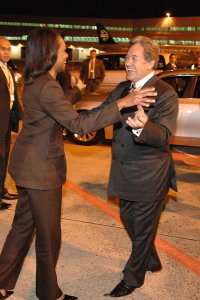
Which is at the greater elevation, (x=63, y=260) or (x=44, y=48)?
(x=44, y=48)

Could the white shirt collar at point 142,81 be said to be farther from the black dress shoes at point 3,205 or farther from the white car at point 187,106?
the white car at point 187,106

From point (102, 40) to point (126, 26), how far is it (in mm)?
39026

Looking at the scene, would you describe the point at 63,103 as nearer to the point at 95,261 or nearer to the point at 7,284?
the point at 7,284

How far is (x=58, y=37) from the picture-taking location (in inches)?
113

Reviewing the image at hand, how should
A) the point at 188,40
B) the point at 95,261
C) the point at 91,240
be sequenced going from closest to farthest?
the point at 95,261, the point at 91,240, the point at 188,40

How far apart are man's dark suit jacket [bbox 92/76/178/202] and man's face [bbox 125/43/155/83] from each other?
0.09m

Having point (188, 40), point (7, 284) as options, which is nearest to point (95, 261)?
point (7, 284)

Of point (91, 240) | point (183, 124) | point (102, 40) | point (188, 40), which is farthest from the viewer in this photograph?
point (188, 40)

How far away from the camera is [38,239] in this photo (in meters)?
3.14

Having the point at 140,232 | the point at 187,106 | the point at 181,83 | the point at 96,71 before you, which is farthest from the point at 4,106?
the point at 96,71

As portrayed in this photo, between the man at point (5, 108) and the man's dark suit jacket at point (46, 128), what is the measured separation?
2240 mm

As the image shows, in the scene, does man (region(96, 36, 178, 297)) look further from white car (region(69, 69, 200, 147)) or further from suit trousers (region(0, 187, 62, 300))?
white car (region(69, 69, 200, 147))

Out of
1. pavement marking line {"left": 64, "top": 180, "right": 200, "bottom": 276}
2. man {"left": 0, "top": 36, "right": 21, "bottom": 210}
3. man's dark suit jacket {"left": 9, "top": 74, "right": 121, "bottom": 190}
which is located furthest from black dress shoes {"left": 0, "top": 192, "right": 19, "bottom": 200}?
man's dark suit jacket {"left": 9, "top": 74, "right": 121, "bottom": 190}

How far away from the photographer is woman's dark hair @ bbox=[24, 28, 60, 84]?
9.23 ft
